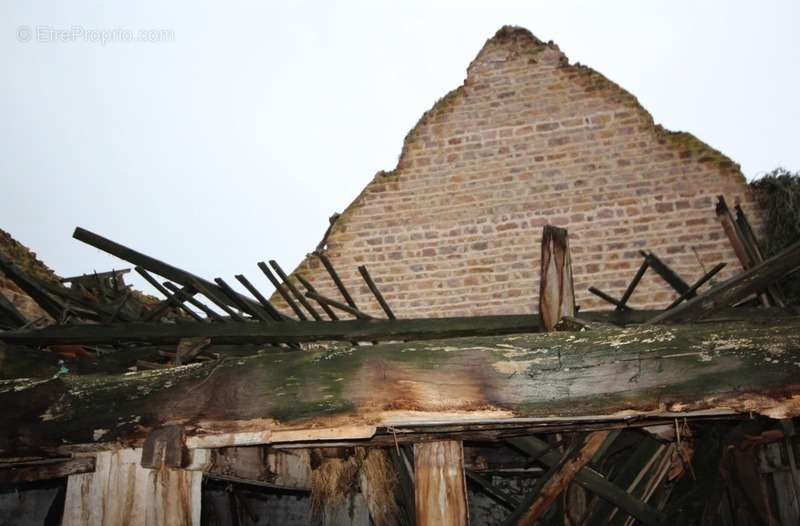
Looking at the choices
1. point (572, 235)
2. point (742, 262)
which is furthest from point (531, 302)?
point (742, 262)

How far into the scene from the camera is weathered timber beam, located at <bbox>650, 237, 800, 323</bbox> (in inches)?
143

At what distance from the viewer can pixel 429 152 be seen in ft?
26.2

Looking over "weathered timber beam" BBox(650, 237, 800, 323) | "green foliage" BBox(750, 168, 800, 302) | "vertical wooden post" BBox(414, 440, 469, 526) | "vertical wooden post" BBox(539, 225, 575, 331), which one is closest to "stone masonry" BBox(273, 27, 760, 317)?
"green foliage" BBox(750, 168, 800, 302)

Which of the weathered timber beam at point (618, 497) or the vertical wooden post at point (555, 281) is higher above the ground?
the vertical wooden post at point (555, 281)

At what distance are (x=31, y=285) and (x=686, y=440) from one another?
A: 547cm

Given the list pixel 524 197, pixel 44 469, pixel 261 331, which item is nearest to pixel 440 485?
pixel 44 469

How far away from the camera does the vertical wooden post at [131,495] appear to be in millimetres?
2930

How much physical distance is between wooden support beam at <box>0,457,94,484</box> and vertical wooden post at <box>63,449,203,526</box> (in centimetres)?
6

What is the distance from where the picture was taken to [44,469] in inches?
126

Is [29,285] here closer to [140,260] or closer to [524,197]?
[140,260]

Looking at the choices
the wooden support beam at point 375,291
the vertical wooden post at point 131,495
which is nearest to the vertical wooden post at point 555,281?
the wooden support beam at point 375,291

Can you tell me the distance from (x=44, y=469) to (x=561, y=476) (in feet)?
10.0

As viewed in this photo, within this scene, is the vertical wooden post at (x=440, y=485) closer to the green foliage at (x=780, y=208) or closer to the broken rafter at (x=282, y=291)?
the broken rafter at (x=282, y=291)

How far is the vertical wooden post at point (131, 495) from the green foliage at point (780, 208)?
5.63 metres
